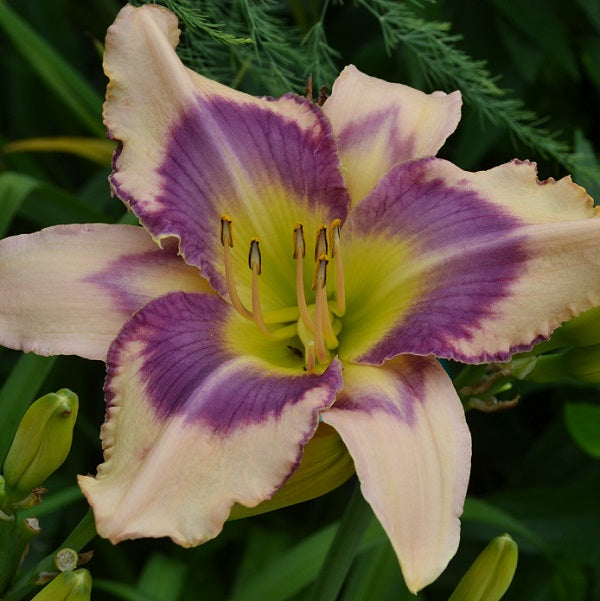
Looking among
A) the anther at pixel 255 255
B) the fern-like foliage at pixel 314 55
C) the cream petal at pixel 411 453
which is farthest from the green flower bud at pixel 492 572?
the fern-like foliage at pixel 314 55

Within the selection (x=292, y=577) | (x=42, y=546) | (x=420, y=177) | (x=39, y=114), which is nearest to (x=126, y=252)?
(x=420, y=177)

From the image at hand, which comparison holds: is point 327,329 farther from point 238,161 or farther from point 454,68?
point 454,68

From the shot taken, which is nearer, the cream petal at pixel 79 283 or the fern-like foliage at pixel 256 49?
the cream petal at pixel 79 283

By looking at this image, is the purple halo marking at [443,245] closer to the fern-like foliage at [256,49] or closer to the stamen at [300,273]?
the stamen at [300,273]

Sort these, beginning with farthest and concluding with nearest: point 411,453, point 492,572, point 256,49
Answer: point 256,49
point 492,572
point 411,453

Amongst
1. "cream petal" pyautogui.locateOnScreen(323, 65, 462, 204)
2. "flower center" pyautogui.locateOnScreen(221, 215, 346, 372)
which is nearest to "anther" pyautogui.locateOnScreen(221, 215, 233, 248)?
"flower center" pyautogui.locateOnScreen(221, 215, 346, 372)

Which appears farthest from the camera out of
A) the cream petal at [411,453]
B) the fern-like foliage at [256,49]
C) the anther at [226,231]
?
the fern-like foliage at [256,49]

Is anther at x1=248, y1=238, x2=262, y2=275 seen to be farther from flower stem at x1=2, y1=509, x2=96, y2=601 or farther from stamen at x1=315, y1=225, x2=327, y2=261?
flower stem at x1=2, y1=509, x2=96, y2=601

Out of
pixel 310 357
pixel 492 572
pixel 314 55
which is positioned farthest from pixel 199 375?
pixel 314 55
